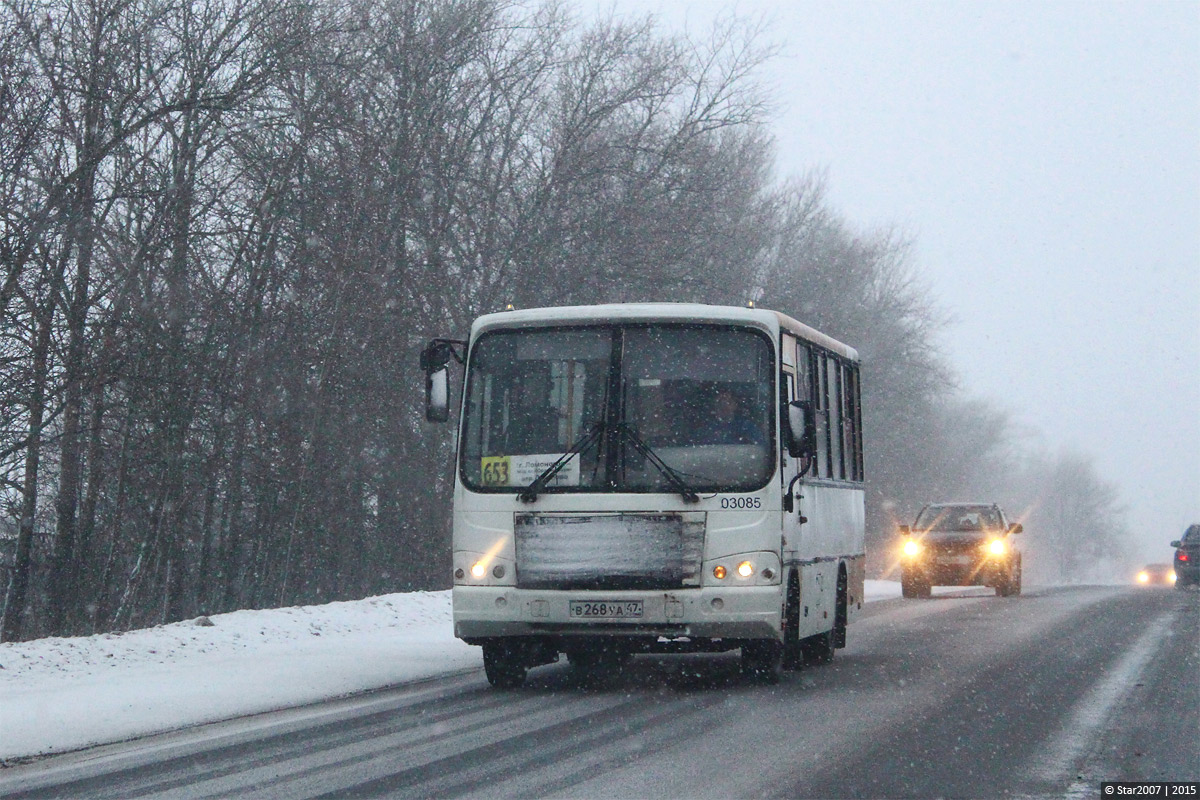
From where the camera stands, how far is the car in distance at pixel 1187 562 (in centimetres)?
3606

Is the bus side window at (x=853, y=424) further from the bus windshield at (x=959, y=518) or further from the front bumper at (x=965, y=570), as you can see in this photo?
the bus windshield at (x=959, y=518)

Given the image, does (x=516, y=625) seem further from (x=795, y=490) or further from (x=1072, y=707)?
(x=1072, y=707)

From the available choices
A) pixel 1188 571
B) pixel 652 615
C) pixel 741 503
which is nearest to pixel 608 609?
pixel 652 615

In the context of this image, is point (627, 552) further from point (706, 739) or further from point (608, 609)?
point (706, 739)

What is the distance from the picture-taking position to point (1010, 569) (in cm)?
2872

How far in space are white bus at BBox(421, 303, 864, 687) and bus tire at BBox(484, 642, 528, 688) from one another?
14mm

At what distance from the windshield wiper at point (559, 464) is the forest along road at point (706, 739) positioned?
1521 millimetres

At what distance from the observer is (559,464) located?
11805mm

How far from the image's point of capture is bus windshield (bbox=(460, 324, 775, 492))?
1172cm

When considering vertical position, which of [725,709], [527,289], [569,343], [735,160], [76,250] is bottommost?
[725,709]

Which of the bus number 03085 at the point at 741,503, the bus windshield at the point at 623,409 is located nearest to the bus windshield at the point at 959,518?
the bus windshield at the point at 623,409

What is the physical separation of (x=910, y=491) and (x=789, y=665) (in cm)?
4659

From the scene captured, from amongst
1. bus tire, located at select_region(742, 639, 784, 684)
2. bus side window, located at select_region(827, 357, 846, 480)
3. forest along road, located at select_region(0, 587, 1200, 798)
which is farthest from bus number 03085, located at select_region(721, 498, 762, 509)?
bus side window, located at select_region(827, 357, 846, 480)

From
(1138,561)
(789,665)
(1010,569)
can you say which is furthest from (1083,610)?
(1138,561)
